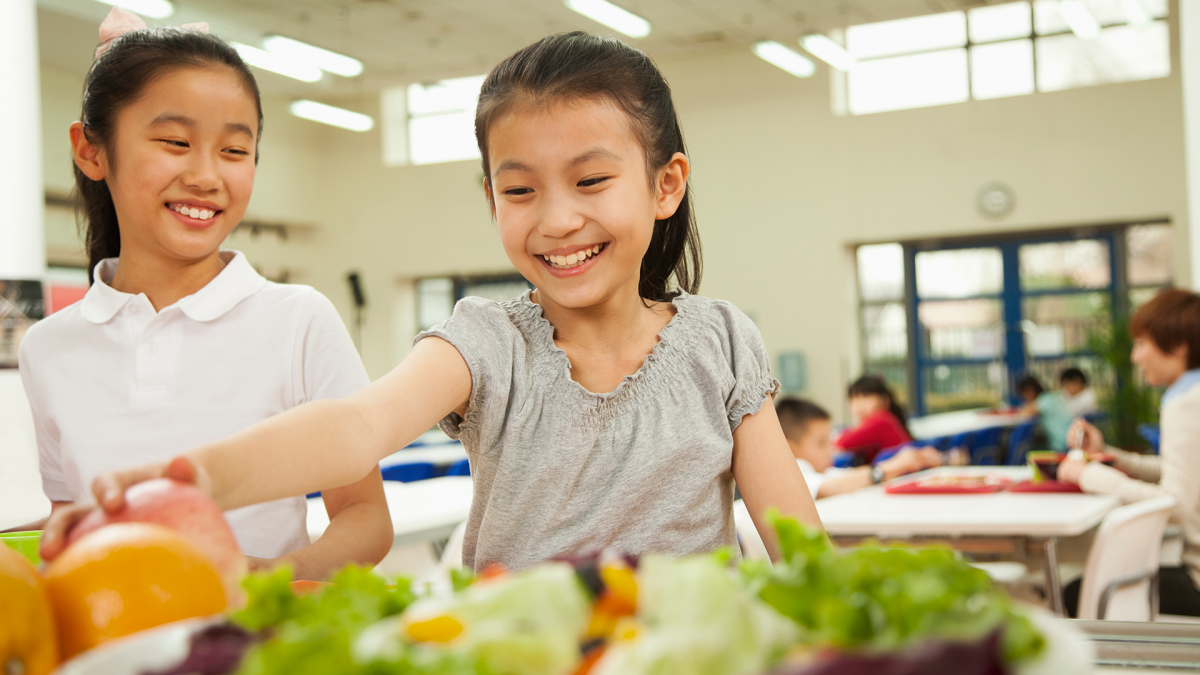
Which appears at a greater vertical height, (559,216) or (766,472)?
(559,216)

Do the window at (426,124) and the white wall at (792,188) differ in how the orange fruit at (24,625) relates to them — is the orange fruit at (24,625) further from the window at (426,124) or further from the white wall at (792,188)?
the window at (426,124)

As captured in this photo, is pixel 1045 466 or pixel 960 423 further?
pixel 960 423

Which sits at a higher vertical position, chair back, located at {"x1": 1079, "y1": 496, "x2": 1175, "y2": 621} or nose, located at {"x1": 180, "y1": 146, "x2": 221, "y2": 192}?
nose, located at {"x1": 180, "y1": 146, "x2": 221, "y2": 192}

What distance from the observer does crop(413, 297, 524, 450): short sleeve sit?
1102 millimetres

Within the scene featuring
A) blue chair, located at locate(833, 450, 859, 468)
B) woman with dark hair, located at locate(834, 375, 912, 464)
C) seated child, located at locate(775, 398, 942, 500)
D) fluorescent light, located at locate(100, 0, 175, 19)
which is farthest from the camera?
fluorescent light, located at locate(100, 0, 175, 19)

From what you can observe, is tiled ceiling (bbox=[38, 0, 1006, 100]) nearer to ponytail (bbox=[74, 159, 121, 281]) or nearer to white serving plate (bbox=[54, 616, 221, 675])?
ponytail (bbox=[74, 159, 121, 281])

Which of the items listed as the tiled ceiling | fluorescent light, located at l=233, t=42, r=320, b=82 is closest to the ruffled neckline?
fluorescent light, located at l=233, t=42, r=320, b=82

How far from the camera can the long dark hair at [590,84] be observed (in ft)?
3.70

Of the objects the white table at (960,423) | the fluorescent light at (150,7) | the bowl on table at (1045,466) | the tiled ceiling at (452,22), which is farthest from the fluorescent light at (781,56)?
the bowl on table at (1045,466)

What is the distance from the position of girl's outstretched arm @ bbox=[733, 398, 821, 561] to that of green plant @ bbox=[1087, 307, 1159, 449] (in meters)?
8.86

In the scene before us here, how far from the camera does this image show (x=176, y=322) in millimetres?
1271

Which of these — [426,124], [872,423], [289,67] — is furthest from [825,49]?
[426,124]

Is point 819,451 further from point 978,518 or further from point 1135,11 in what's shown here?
point 1135,11

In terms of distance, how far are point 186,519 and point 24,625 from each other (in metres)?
0.10
